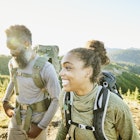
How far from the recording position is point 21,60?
4.25 meters

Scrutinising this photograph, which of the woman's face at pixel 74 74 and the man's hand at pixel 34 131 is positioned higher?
the woman's face at pixel 74 74

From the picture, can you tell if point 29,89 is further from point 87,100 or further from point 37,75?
point 87,100

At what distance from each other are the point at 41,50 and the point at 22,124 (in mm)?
7228

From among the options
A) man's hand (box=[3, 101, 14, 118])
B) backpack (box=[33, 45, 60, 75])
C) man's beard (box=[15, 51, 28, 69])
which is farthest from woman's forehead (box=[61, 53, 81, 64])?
backpack (box=[33, 45, 60, 75])

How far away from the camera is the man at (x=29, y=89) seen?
415 cm

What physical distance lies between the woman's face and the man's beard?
4.75ft

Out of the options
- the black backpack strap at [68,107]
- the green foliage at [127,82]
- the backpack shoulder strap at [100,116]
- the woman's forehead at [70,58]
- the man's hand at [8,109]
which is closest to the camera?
the backpack shoulder strap at [100,116]

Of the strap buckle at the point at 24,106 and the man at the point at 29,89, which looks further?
the strap buckle at the point at 24,106

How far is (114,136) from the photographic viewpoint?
2971mm

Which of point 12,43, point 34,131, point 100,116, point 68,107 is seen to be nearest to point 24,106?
point 34,131

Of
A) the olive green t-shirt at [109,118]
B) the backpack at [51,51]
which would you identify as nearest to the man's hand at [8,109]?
the olive green t-shirt at [109,118]

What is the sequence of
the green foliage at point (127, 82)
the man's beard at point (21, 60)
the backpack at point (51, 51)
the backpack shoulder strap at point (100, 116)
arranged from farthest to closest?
1. the green foliage at point (127, 82)
2. the backpack at point (51, 51)
3. the man's beard at point (21, 60)
4. the backpack shoulder strap at point (100, 116)

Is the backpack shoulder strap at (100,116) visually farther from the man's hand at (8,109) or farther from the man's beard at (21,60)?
the man's hand at (8,109)

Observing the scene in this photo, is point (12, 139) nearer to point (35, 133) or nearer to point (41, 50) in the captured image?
point (35, 133)
